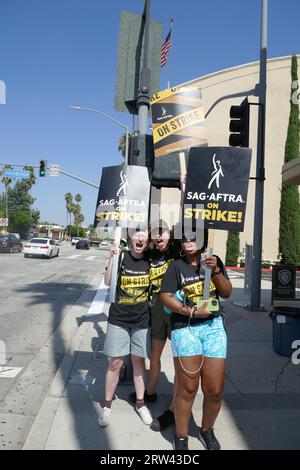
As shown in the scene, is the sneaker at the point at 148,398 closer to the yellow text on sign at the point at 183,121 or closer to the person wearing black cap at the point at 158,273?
the person wearing black cap at the point at 158,273

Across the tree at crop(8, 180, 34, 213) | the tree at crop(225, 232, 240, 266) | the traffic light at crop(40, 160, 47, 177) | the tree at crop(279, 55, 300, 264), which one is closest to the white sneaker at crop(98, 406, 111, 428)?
the tree at crop(279, 55, 300, 264)

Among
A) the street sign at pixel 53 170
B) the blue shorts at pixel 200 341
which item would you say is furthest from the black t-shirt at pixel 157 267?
the street sign at pixel 53 170

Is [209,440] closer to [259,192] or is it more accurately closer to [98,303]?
[259,192]

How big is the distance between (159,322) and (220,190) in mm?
1425

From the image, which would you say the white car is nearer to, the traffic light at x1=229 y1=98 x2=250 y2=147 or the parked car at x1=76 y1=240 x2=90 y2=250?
the parked car at x1=76 y1=240 x2=90 y2=250

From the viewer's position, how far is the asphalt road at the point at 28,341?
3.95m

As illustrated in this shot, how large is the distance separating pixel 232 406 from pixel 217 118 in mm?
25572

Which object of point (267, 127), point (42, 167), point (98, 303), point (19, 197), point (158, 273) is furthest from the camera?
point (19, 197)

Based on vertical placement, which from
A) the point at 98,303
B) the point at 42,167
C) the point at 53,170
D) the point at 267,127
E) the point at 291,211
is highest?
the point at 267,127

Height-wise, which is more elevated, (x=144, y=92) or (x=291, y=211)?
(x=144, y=92)

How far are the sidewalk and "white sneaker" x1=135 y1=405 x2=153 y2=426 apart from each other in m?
0.06

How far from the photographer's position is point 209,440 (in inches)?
127

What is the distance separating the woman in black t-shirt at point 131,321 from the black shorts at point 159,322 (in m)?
0.11

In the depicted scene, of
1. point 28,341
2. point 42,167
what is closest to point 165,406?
point 28,341
